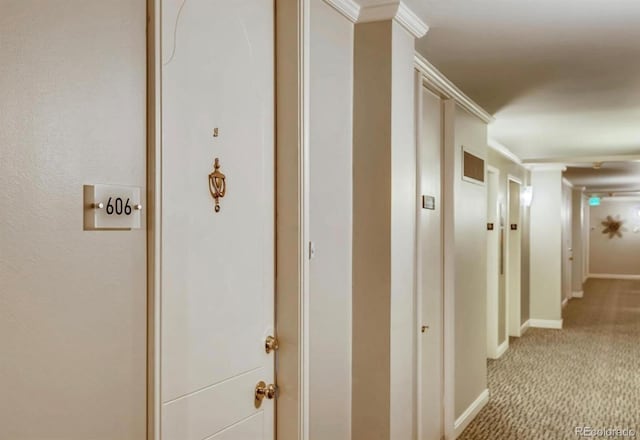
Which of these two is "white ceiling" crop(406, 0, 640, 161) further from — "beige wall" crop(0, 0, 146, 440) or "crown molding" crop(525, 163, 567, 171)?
"crown molding" crop(525, 163, 567, 171)

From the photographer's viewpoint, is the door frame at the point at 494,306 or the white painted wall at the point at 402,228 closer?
the white painted wall at the point at 402,228

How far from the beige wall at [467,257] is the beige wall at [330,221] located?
1.59 metres

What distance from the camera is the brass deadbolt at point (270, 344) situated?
7.22ft

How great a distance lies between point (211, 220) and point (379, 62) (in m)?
1.36

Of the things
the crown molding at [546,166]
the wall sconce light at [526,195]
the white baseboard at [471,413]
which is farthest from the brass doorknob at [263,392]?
the crown molding at [546,166]

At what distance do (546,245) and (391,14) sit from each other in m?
7.46

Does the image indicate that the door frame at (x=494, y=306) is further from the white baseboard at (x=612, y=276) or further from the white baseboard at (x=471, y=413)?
the white baseboard at (x=612, y=276)

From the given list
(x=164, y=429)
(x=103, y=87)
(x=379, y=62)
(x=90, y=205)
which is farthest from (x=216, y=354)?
(x=379, y=62)

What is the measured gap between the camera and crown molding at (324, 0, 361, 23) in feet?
8.76

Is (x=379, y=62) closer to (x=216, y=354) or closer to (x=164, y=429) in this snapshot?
(x=216, y=354)

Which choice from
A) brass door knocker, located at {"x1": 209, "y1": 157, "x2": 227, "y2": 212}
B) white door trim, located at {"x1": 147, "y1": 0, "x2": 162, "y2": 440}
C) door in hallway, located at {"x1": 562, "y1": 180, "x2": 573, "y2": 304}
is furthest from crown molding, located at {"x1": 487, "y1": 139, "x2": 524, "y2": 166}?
white door trim, located at {"x1": 147, "y1": 0, "x2": 162, "y2": 440}

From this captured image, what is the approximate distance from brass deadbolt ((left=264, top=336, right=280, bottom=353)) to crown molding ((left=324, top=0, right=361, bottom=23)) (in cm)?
143

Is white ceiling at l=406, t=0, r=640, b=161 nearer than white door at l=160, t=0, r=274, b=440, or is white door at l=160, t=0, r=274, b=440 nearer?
white door at l=160, t=0, r=274, b=440

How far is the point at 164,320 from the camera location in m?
1.66
